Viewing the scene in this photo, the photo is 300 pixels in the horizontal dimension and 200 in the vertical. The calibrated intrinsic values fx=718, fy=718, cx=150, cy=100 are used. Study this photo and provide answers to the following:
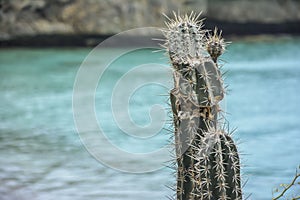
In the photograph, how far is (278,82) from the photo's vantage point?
8.80 meters

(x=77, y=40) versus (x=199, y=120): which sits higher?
(x=77, y=40)

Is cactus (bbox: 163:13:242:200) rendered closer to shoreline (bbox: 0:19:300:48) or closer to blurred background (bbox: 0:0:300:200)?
blurred background (bbox: 0:0:300:200)

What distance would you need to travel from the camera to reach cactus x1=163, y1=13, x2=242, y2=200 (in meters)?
2.10

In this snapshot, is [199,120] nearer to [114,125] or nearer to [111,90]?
[114,125]

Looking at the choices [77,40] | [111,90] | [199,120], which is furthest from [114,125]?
[77,40]

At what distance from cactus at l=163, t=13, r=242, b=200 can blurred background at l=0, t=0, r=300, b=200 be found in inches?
14.5

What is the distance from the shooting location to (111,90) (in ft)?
28.4

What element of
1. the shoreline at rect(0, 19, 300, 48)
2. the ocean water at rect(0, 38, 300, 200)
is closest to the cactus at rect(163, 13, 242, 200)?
the ocean water at rect(0, 38, 300, 200)

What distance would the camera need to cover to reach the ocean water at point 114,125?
4309mm

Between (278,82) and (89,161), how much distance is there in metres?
4.34

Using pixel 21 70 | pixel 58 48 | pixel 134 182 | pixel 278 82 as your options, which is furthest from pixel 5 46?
pixel 134 182

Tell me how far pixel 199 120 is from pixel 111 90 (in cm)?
650

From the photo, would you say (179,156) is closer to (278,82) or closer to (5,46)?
(278,82)

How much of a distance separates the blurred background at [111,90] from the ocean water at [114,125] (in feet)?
0.04
